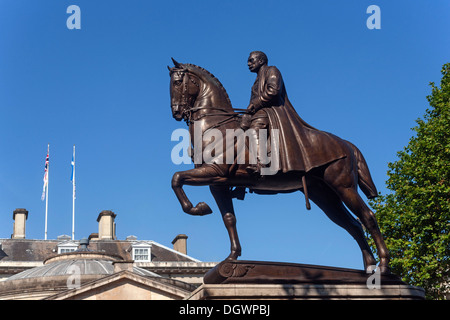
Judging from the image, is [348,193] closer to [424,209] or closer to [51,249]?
[424,209]

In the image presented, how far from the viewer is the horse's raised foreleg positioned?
1291cm

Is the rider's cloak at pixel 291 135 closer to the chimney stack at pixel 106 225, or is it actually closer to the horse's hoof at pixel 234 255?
the horse's hoof at pixel 234 255

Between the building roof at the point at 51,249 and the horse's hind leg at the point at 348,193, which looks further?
the building roof at the point at 51,249

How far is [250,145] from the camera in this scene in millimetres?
13328

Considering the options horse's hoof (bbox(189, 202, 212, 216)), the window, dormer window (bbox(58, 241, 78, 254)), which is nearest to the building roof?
dormer window (bbox(58, 241, 78, 254))

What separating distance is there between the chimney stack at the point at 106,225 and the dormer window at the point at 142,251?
7.50m

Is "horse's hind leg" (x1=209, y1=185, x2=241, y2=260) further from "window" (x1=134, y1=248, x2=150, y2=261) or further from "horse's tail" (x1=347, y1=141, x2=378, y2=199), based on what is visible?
"window" (x1=134, y1=248, x2=150, y2=261)

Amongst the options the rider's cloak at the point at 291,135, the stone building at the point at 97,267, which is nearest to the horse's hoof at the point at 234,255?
the rider's cloak at the point at 291,135

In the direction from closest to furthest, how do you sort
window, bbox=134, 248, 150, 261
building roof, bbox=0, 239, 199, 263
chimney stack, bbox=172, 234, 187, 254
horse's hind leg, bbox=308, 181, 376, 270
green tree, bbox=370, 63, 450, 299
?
horse's hind leg, bbox=308, 181, 376, 270
green tree, bbox=370, 63, 450, 299
building roof, bbox=0, 239, 199, 263
window, bbox=134, 248, 150, 261
chimney stack, bbox=172, 234, 187, 254

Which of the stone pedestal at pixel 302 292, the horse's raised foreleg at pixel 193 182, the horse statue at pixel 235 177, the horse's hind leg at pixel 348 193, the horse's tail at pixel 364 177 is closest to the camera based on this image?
the stone pedestal at pixel 302 292

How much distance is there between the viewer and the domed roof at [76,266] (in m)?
50.8

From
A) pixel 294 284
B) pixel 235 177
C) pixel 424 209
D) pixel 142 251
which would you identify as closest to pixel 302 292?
pixel 294 284
